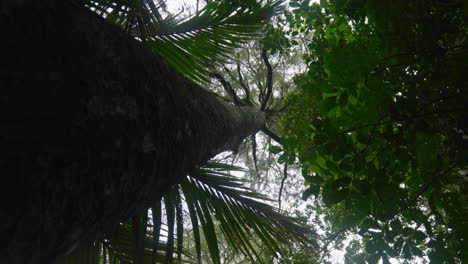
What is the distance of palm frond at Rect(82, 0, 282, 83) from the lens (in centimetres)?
204

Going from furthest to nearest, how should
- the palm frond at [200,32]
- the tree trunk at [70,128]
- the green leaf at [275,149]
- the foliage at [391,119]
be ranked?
1. the palm frond at [200,32]
2. the green leaf at [275,149]
3. the foliage at [391,119]
4. the tree trunk at [70,128]

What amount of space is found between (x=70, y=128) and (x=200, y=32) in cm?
196

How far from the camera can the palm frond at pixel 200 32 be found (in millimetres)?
2037

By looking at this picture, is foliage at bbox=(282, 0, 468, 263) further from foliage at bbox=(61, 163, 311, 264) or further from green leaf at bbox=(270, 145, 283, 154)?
foliage at bbox=(61, 163, 311, 264)

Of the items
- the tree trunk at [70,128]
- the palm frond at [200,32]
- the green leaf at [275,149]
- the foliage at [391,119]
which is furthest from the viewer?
the palm frond at [200,32]

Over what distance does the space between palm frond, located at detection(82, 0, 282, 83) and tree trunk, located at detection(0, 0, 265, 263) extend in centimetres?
125

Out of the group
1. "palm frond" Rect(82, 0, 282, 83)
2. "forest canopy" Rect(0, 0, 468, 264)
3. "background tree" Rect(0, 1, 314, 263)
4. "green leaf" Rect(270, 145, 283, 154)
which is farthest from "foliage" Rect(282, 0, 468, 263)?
"palm frond" Rect(82, 0, 282, 83)

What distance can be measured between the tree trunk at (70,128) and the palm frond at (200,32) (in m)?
1.25

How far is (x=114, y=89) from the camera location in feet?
2.35

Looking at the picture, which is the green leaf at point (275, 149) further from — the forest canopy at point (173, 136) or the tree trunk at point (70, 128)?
the tree trunk at point (70, 128)

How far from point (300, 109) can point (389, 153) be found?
10.4 ft

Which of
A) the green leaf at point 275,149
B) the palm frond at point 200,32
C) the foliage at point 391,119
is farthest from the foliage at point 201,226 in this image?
the palm frond at point 200,32

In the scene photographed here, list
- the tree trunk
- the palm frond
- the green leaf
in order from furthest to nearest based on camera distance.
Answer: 1. the palm frond
2. the green leaf
3. the tree trunk

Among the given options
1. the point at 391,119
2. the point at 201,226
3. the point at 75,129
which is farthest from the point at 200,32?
the point at 75,129
